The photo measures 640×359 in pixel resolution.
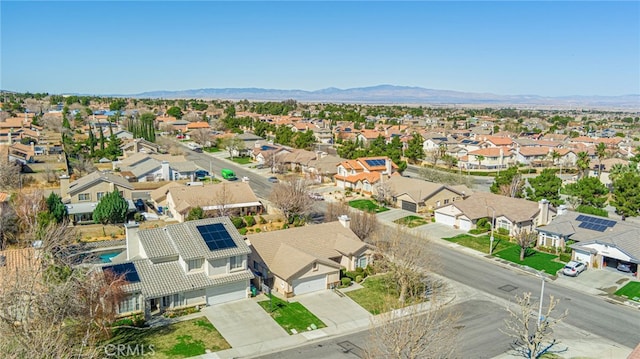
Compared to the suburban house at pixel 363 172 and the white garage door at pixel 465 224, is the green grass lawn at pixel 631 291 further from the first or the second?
the suburban house at pixel 363 172

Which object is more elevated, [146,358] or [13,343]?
[13,343]

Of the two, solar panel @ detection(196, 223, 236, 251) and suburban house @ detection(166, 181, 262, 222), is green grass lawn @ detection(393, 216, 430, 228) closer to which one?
suburban house @ detection(166, 181, 262, 222)

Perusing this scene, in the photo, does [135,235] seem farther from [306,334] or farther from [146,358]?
[306,334]

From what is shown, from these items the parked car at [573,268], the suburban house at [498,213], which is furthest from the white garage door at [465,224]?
the parked car at [573,268]

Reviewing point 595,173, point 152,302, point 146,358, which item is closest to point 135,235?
point 152,302

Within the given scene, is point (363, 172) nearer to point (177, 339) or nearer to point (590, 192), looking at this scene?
point (590, 192)
